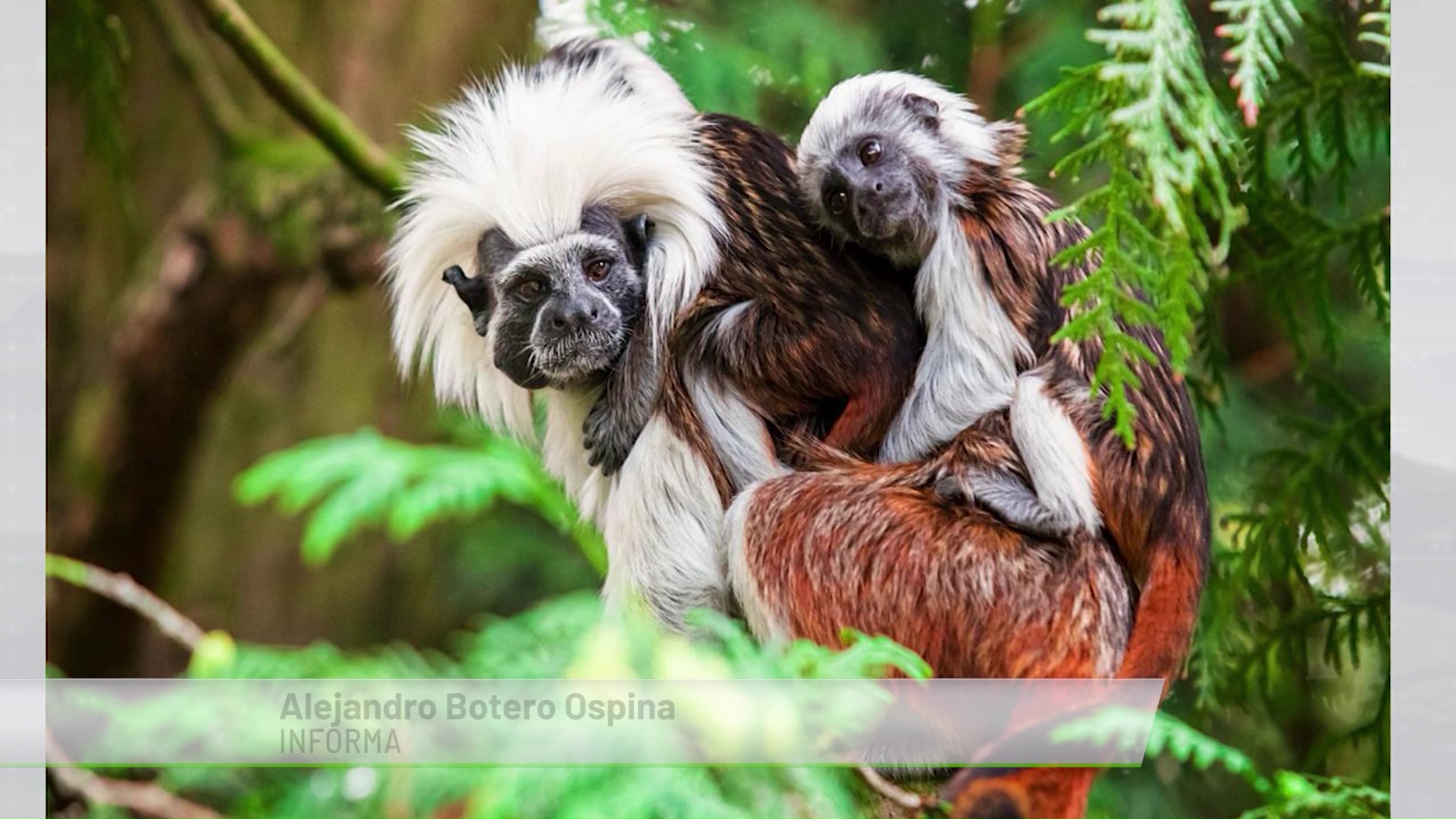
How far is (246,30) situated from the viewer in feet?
8.50

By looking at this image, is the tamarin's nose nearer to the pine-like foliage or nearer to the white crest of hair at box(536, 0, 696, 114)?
the white crest of hair at box(536, 0, 696, 114)

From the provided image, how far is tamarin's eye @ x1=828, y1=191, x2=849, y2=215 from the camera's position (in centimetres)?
232

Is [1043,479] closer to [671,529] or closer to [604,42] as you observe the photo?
[671,529]

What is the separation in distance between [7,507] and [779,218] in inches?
57.6

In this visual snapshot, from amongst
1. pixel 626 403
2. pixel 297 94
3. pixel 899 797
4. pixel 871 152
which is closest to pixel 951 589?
pixel 899 797

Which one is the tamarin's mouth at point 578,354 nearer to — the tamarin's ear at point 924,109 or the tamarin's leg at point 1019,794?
the tamarin's ear at point 924,109

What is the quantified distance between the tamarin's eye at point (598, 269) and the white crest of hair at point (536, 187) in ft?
0.22

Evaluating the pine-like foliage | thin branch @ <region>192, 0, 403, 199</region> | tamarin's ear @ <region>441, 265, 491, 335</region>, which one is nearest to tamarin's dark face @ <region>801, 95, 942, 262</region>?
the pine-like foliage

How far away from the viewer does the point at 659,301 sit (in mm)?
2346

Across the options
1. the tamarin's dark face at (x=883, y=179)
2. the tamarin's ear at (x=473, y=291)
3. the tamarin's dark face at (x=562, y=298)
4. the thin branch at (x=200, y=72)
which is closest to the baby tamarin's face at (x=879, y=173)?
A: the tamarin's dark face at (x=883, y=179)

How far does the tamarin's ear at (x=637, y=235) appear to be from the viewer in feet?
7.77

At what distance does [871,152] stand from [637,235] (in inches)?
16.4

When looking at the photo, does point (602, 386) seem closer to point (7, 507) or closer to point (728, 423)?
point (728, 423)

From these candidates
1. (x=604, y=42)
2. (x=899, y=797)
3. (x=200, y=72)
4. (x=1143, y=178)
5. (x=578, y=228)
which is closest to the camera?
(x=1143, y=178)
